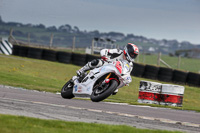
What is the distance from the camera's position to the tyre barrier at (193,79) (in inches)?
863

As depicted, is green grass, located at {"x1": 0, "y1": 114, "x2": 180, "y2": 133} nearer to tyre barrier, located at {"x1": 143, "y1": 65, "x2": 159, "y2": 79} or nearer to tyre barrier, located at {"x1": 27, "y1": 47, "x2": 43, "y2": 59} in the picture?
tyre barrier, located at {"x1": 143, "y1": 65, "x2": 159, "y2": 79}

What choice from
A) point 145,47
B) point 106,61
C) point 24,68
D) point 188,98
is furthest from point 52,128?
point 145,47

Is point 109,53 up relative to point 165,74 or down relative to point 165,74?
up

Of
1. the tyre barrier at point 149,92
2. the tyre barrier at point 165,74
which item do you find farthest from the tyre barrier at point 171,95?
the tyre barrier at point 165,74

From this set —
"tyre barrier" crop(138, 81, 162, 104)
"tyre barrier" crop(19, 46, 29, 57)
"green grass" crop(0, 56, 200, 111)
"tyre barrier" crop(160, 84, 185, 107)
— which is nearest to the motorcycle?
"tyre barrier" crop(138, 81, 162, 104)

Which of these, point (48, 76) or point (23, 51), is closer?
point (48, 76)

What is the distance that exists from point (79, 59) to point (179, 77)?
723cm

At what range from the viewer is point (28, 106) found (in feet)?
26.7

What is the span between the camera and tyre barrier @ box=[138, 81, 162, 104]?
14.0 meters

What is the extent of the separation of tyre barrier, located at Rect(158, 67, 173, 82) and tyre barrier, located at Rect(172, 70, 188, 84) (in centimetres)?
23

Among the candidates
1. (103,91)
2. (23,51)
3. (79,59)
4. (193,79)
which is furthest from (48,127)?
(23,51)

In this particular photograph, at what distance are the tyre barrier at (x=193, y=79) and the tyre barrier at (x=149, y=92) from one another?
846 centimetres

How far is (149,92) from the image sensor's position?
46.1 feet

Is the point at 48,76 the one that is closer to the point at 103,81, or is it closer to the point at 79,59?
the point at 79,59
